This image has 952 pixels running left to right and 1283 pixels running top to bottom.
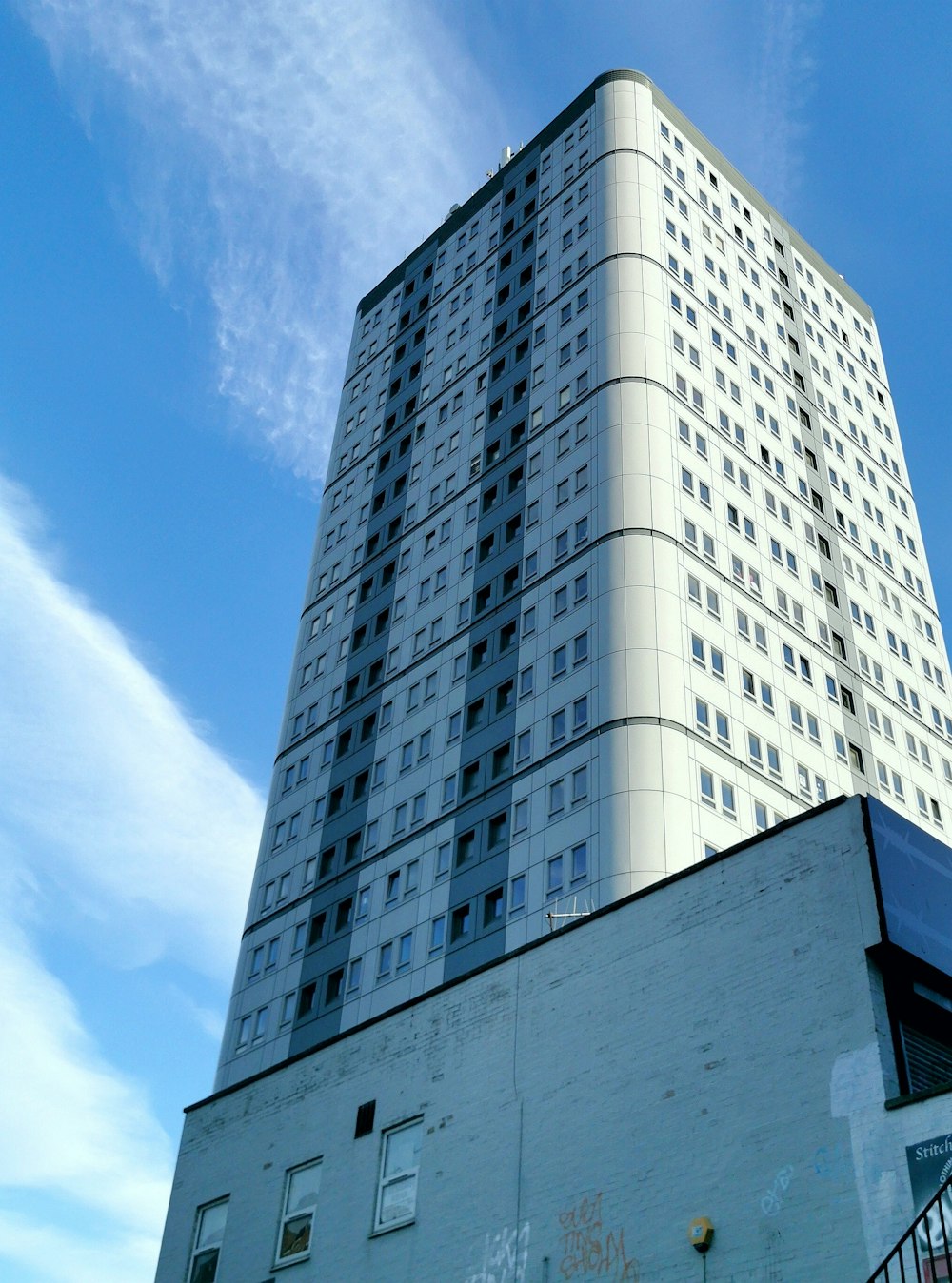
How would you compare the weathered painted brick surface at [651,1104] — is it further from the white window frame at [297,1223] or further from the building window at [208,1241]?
the building window at [208,1241]

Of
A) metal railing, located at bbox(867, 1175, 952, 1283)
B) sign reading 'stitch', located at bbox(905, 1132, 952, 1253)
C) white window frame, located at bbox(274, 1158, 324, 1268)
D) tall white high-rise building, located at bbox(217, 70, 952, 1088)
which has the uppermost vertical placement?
tall white high-rise building, located at bbox(217, 70, 952, 1088)

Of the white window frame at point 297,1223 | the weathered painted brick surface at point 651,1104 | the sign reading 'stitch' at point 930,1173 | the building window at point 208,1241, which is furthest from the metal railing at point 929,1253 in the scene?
the building window at point 208,1241

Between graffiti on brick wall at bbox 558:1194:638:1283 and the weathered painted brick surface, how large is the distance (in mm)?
35

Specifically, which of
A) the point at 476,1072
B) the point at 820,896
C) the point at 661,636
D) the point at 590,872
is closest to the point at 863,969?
the point at 820,896

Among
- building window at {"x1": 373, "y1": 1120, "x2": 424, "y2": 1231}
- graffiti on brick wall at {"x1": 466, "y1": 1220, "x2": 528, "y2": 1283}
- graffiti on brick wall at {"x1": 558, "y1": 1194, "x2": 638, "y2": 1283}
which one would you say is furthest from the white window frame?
graffiti on brick wall at {"x1": 558, "y1": 1194, "x2": 638, "y2": 1283}

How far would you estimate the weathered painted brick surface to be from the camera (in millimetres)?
19141

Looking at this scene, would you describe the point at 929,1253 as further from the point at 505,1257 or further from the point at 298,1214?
the point at 298,1214

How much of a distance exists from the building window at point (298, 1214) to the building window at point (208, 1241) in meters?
2.43

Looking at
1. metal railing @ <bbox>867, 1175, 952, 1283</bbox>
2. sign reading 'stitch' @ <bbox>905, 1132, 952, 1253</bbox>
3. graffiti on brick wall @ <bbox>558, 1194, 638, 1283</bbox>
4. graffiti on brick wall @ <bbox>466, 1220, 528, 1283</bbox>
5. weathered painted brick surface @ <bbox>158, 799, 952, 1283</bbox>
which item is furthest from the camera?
graffiti on brick wall @ <bbox>466, 1220, 528, 1283</bbox>

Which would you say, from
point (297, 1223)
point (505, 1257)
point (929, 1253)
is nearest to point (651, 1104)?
point (505, 1257)

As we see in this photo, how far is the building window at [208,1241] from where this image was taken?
98.1ft

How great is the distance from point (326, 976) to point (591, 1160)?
123 feet

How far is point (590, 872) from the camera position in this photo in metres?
48.2

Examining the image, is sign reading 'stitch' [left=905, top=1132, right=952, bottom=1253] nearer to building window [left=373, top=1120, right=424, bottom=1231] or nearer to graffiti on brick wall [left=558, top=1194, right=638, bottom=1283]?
graffiti on brick wall [left=558, top=1194, right=638, bottom=1283]
